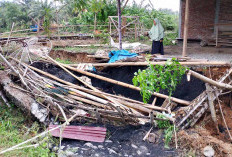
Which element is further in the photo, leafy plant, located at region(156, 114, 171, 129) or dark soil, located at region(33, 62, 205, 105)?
dark soil, located at region(33, 62, 205, 105)

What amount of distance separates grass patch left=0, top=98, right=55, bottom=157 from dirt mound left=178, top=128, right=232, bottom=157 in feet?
8.14

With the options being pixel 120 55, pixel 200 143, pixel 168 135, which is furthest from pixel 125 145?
pixel 120 55

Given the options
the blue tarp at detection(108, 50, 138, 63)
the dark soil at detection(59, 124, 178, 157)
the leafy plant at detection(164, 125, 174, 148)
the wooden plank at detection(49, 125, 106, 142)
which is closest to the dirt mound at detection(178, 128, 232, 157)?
the leafy plant at detection(164, 125, 174, 148)

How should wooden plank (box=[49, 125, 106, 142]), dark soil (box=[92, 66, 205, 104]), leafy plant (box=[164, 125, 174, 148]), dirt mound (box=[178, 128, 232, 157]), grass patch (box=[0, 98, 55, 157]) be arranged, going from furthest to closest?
dark soil (box=[92, 66, 205, 104]) < wooden plank (box=[49, 125, 106, 142]) < leafy plant (box=[164, 125, 174, 148]) < grass patch (box=[0, 98, 55, 157]) < dirt mound (box=[178, 128, 232, 157])

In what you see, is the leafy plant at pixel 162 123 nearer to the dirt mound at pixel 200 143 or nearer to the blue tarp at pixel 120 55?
the dirt mound at pixel 200 143

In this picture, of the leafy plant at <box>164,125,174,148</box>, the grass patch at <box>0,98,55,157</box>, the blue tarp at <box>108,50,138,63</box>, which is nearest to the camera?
the grass patch at <box>0,98,55,157</box>

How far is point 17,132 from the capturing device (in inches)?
209

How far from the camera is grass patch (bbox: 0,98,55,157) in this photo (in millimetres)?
4031

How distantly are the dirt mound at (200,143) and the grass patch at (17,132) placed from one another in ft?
8.14

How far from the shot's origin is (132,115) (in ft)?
15.2

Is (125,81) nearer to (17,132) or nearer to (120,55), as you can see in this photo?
(120,55)

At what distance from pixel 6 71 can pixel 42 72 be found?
132 centimetres

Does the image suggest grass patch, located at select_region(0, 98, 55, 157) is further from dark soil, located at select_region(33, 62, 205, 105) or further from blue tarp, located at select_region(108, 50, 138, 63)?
blue tarp, located at select_region(108, 50, 138, 63)

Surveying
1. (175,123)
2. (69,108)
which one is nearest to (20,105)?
(69,108)
